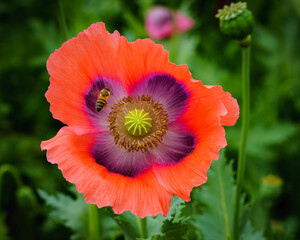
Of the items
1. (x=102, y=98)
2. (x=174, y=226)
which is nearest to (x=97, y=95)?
(x=102, y=98)

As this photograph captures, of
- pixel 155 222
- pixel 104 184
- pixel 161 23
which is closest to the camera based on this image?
pixel 104 184

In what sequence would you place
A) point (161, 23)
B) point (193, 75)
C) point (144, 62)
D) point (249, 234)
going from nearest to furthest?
point (144, 62) < point (249, 234) < point (193, 75) < point (161, 23)

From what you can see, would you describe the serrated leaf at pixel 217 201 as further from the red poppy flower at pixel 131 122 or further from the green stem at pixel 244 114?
the red poppy flower at pixel 131 122

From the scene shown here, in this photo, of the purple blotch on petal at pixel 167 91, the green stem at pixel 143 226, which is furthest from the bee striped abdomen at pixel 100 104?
the green stem at pixel 143 226

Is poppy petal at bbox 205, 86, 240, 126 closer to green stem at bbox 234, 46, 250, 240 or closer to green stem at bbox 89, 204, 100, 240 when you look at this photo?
green stem at bbox 234, 46, 250, 240

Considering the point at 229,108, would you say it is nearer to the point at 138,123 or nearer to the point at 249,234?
the point at 138,123

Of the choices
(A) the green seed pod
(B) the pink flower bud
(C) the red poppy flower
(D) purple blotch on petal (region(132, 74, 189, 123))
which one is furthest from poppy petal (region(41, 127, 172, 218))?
(B) the pink flower bud

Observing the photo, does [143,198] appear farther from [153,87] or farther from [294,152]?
[294,152]

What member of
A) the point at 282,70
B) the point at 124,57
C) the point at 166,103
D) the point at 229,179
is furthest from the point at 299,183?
the point at 124,57
